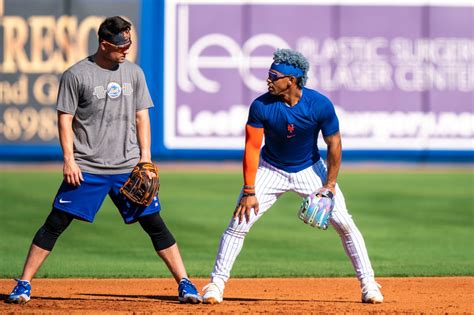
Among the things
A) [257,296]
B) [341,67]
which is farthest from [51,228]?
[341,67]

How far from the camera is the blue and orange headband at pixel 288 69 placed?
8.03 m

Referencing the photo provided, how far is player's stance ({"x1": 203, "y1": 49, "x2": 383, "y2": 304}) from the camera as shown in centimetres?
808

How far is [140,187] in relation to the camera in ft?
26.3

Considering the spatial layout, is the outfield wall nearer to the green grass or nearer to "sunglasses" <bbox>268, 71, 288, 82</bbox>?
the green grass

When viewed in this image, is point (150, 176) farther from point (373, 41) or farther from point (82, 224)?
point (373, 41)

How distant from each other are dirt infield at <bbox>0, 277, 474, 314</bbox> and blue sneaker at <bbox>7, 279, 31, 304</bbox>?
56 mm

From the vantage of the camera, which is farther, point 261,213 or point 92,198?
point 261,213

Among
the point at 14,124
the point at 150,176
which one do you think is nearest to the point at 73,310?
the point at 150,176

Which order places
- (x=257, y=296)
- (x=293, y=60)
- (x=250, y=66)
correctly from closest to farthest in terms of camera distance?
(x=293, y=60) < (x=257, y=296) < (x=250, y=66)

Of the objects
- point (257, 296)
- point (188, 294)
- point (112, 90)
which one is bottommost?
point (257, 296)

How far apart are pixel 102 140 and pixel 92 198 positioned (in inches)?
16.2

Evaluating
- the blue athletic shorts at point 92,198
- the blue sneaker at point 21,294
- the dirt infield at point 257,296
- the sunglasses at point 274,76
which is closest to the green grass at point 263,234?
the dirt infield at point 257,296

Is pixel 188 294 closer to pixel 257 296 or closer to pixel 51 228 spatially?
pixel 257 296

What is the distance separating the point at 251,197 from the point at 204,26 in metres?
13.5
